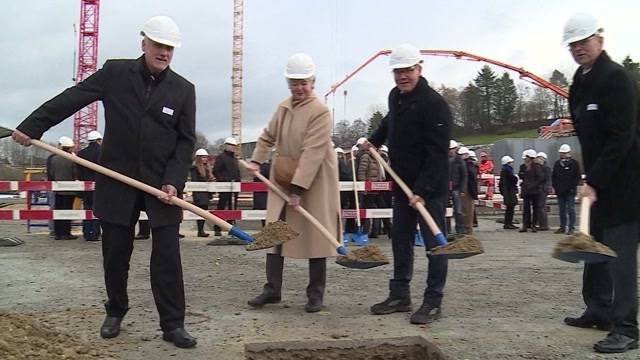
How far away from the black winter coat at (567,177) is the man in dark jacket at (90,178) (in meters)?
9.90

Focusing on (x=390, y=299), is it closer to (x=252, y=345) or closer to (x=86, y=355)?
(x=252, y=345)

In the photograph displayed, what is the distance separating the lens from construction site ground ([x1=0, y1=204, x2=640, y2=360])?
13.7 feet

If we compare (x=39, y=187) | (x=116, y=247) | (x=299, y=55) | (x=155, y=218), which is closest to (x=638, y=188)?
(x=299, y=55)

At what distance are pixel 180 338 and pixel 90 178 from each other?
788cm

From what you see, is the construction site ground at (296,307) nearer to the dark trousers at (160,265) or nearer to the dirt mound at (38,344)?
the dirt mound at (38,344)

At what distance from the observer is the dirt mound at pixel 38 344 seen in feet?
12.0

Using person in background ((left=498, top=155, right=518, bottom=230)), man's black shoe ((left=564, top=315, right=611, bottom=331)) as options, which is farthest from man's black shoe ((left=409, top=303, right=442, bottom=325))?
person in background ((left=498, top=155, right=518, bottom=230))

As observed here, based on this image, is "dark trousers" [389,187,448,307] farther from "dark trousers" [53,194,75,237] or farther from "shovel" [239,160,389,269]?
"dark trousers" [53,194,75,237]

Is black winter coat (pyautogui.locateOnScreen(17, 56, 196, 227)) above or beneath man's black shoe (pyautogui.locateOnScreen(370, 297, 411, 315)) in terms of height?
above

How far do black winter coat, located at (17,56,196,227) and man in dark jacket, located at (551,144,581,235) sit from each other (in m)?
11.2

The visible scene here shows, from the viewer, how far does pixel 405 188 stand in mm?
5047

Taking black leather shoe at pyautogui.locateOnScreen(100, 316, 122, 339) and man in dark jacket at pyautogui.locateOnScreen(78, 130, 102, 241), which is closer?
black leather shoe at pyautogui.locateOnScreen(100, 316, 122, 339)

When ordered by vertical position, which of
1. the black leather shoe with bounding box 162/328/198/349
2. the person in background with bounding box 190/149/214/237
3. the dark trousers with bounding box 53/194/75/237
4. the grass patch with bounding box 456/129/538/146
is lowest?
the black leather shoe with bounding box 162/328/198/349

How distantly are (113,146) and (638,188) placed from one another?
3.79 metres
